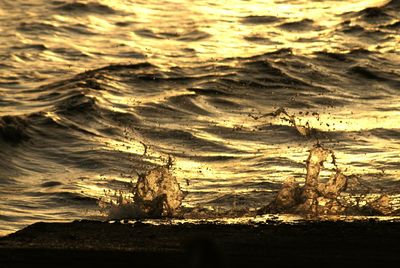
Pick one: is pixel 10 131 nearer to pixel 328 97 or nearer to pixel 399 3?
pixel 328 97

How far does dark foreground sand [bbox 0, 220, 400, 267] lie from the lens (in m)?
8.61

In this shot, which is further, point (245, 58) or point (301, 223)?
point (245, 58)

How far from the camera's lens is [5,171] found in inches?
753

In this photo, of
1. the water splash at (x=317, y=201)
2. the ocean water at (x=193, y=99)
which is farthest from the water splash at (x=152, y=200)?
the water splash at (x=317, y=201)

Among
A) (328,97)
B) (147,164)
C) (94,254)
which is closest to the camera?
(94,254)

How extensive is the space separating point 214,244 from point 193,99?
54.7 feet

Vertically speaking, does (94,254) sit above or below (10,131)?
above

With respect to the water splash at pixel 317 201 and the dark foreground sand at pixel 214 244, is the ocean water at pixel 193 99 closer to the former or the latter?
the water splash at pixel 317 201

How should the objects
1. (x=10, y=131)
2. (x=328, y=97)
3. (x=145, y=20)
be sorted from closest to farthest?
(x=10, y=131), (x=328, y=97), (x=145, y=20)

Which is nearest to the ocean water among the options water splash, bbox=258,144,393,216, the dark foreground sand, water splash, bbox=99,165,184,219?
water splash, bbox=258,144,393,216

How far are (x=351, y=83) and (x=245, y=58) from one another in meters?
4.37

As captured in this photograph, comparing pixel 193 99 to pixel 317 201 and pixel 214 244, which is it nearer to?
pixel 317 201

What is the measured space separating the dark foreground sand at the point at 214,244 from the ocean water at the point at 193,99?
225 cm

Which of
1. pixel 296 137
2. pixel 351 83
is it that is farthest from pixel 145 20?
pixel 296 137
